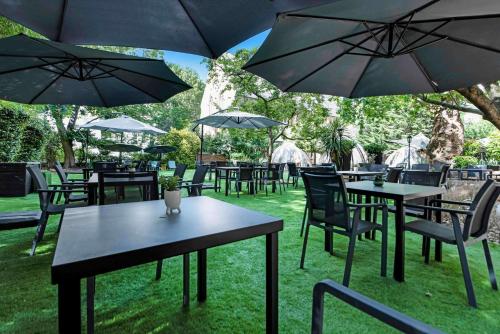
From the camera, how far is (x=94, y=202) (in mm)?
3346

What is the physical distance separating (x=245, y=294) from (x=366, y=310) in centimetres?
168

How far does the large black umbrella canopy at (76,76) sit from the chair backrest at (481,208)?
356cm

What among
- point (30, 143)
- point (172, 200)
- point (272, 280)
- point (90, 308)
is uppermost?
point (30, 143)

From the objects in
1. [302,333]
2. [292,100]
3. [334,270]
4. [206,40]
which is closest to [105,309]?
[302,333]

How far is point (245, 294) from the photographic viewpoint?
7.21ft

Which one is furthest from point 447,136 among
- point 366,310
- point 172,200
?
point 366,310

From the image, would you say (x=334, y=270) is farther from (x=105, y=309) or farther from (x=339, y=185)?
(x=105, y=309)

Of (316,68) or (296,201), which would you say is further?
(296,201)

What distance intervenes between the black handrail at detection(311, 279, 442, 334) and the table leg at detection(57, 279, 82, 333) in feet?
2.66

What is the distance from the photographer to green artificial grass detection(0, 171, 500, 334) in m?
1.80

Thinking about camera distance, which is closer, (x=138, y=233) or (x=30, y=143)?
(x=138, y=233)

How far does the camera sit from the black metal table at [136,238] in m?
0.87

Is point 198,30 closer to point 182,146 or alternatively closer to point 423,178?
point 423,178

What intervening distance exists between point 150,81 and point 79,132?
13.7m
